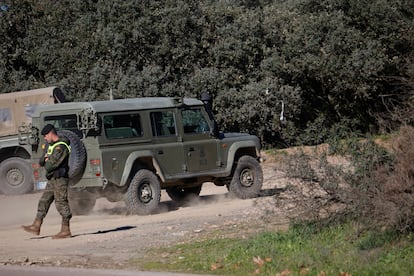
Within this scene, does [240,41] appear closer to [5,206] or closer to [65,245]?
[5,206]

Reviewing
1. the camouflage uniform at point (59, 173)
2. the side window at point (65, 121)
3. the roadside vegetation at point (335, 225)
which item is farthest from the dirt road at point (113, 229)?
the side window at point (65, 121)

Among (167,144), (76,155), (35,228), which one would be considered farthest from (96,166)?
(35,228)

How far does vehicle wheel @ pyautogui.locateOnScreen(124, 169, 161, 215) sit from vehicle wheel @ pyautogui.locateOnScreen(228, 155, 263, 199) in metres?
2.23

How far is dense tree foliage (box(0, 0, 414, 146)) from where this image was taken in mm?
27734

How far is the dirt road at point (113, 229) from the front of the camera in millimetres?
10477

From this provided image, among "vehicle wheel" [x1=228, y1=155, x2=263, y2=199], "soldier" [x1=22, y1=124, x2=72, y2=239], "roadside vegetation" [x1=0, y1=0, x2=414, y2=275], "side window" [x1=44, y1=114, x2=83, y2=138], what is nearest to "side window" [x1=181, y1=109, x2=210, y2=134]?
"vehicle wheel" [x1=228, y1=155, x2=263, y2=199]

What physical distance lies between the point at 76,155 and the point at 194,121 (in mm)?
2998

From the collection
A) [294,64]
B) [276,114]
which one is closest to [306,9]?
[294,64]

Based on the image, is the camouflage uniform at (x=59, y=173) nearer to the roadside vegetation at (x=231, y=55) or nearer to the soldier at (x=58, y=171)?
the soldier at (x=58, y=171)

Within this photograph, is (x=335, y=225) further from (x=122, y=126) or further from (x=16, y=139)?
(x=16, y=139)

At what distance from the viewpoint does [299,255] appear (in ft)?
30.1

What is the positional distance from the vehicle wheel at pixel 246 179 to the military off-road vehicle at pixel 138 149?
0.09 feet

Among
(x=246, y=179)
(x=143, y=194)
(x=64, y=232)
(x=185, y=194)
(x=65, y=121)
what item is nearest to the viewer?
(x=64, y=232)

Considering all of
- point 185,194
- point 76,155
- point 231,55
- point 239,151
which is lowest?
point 185,194
